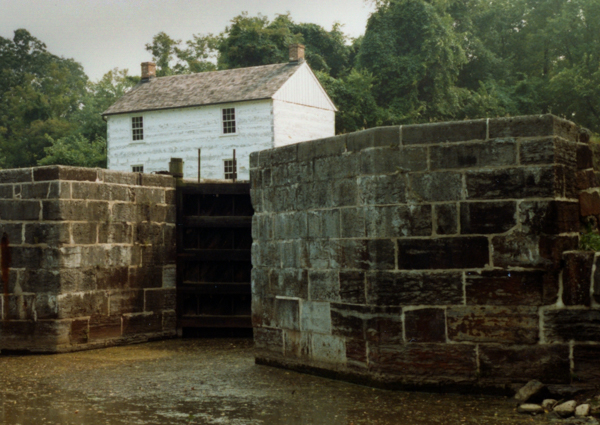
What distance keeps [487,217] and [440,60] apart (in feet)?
105

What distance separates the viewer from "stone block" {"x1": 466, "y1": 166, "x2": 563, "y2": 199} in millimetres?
6305

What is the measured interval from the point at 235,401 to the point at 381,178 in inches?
89.9

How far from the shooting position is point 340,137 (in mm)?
7199

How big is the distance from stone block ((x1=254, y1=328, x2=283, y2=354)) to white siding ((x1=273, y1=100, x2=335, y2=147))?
72.5ft

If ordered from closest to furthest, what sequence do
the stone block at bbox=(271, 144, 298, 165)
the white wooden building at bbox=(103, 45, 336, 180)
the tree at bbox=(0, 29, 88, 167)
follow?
the stone block at bbox=(271, 144, 298, 165) → the white wooden building at bbox=(103, 45, 336, 180) → the tree at bbox=(0, 29, 88, 167)

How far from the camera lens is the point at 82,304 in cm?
963

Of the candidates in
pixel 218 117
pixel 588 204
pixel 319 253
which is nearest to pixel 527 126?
pixel 588 204

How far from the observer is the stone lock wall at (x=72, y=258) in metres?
9.38

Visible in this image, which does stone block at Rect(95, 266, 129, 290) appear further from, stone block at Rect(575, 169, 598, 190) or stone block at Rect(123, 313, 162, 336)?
stone block at Rect(575, 169, 598, 190)

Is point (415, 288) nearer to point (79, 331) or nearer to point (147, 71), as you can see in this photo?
point (79, 331)

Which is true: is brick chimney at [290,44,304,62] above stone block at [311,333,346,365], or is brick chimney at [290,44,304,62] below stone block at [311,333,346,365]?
above

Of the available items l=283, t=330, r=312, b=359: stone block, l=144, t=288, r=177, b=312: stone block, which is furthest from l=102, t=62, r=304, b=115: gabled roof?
l=283, t=330, r=312, b=359: stone block

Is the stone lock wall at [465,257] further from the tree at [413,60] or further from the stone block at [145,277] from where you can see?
the tree at [413,60]

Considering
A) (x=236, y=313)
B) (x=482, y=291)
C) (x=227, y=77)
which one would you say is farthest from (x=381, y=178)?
(x=227, y=77)
